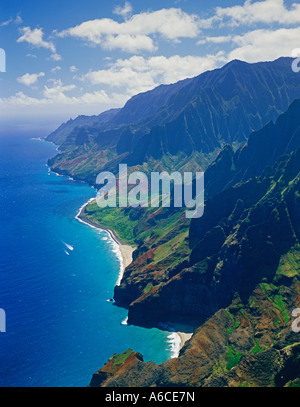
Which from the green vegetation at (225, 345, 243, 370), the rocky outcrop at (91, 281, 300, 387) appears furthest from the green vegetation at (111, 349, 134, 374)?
the green vegetation at (225, 345, 243, 370)

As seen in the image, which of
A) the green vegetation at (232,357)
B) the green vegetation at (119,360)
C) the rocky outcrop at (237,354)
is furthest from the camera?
the green vegetation at (119,360)

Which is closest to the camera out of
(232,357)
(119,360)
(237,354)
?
(232,357)

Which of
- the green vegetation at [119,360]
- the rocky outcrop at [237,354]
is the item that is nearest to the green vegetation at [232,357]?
the rocky outcrop at [237,354]

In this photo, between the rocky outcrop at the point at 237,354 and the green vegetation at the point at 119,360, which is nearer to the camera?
the rocky outcrop at the point at 237,354

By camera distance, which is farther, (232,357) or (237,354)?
(237,354)

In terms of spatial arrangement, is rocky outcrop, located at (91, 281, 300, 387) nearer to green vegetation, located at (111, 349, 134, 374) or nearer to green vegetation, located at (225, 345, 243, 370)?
green vegetation, located at (225, 345, 243, 370)

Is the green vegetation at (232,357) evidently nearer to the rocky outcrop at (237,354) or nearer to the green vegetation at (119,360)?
the rocky outcrop at (237,354)

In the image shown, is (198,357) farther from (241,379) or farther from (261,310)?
(261,310)

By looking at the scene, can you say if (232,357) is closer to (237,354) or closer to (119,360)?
(237,354)

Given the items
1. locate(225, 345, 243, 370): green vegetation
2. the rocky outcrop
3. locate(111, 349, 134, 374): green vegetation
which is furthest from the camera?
locate(111, 349, 134, 374): green vegetation

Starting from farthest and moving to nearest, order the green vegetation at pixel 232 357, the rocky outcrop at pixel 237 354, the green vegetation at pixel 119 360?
the green vegetation at pixel 119 360 → the green vegetation at pixel 232 357 → the rocky outcrop at pixel 237 354

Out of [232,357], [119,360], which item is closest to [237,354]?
[232,357]
